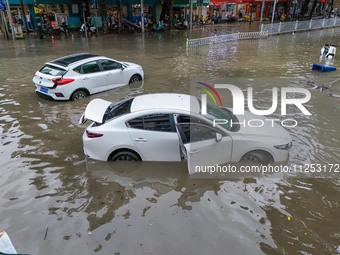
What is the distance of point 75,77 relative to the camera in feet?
35.9

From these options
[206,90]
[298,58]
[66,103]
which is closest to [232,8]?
[298,58]

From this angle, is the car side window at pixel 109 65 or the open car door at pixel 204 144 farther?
the car side window at pixel 109 65

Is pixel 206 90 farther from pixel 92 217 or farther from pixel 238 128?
pixel 92 217

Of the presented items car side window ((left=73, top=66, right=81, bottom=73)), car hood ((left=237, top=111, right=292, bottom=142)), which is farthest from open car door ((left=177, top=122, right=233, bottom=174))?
car side window ((left=73, top=66, right=81, bottom=73))

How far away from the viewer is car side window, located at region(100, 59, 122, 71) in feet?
38.7

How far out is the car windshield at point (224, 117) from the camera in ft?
21.2

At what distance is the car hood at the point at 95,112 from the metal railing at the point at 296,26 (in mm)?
24238

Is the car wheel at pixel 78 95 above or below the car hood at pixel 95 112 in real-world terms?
below

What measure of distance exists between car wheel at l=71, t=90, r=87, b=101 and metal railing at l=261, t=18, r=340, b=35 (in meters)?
21.6

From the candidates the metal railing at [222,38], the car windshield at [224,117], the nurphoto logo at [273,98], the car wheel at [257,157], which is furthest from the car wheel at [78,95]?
the metal railing at [222,38]

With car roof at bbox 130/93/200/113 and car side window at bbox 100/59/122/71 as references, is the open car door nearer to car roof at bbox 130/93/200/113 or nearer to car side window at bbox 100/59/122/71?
car roof at bbox 130/93/200/113

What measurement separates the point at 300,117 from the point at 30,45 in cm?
2139

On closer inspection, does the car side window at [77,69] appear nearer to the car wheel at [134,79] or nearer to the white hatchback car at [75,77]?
the white hatchback car at [75,77]

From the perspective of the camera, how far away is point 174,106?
6.50 m
